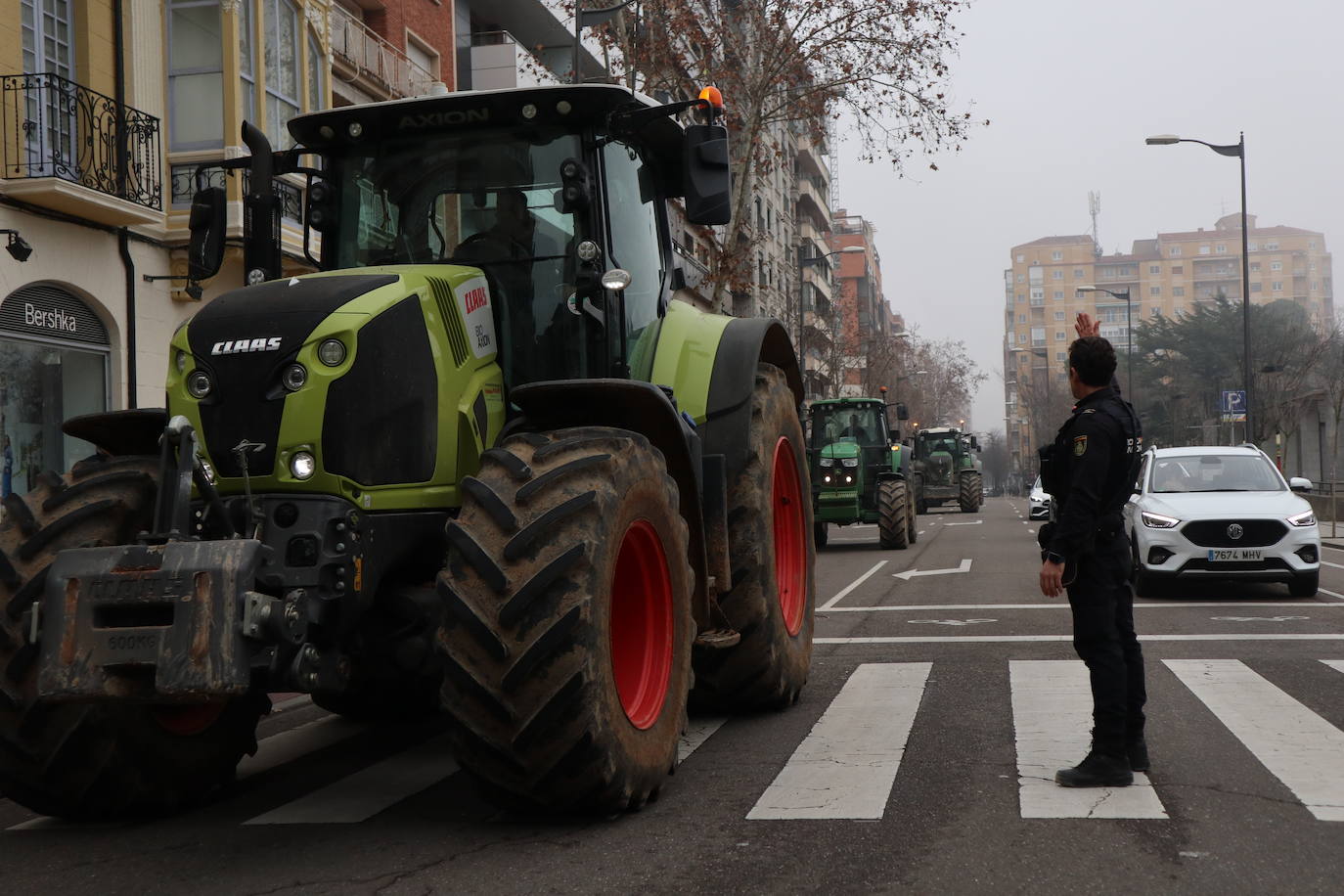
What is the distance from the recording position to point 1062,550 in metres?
5.64

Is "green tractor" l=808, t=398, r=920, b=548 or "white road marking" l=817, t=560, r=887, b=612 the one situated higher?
"green tractor" l=808, t=398, r=920, b=548

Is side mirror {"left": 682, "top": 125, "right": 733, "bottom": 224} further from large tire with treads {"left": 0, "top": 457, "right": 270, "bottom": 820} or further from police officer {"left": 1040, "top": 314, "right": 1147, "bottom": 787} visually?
large tire with treads {"left": 0, "top": 457, "right": 270, "bottom": 820}

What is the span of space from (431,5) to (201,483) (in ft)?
79.7

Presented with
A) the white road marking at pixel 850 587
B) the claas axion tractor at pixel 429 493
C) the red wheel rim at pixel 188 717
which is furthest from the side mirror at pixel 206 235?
the white road marking at pixel 850 587

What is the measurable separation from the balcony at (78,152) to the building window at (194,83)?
841 millimetres

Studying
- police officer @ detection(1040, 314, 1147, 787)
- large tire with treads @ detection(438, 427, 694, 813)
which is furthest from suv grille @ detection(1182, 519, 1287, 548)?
large tire with treads @ detection(438, 427, 694, 813)

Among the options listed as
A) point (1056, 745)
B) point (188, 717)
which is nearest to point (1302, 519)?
point (1056, 745)

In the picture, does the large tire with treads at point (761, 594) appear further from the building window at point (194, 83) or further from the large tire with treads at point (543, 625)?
the building window at point (194, 83)

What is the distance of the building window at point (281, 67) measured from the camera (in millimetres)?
18094

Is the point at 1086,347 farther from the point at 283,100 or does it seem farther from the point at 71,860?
the point at 283,100

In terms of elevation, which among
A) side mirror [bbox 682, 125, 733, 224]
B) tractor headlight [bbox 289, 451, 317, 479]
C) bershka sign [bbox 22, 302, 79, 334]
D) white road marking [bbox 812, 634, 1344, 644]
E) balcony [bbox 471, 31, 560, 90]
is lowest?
white road marking [bbox 812, 634, 1344, 644]

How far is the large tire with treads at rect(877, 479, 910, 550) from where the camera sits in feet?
83.3

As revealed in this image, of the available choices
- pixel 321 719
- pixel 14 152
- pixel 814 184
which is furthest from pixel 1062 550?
pixel 814 184

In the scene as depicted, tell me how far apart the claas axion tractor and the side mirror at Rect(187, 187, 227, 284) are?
14 millimetres
